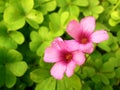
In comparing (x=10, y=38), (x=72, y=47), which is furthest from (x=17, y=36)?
(x=72, y=47)

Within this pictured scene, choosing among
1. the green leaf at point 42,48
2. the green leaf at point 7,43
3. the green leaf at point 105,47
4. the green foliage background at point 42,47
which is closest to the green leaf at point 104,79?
the green foliage background at point 42,47

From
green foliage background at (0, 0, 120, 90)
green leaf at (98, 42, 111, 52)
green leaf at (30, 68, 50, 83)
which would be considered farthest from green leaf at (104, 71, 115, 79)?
green leaf at (30, 68, 50, 83)

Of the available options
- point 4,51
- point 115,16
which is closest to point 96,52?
point 115,16

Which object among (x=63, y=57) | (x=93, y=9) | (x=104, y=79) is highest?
(x=63, y=57)

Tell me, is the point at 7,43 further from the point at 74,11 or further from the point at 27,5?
the point at 74,11

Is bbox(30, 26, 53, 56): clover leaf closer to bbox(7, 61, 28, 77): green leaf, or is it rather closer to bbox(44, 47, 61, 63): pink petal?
bbox(7, 61, 28, 77): green leaf

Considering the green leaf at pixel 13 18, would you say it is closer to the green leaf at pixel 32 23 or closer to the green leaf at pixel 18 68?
the green leaf at pixel 32 23
